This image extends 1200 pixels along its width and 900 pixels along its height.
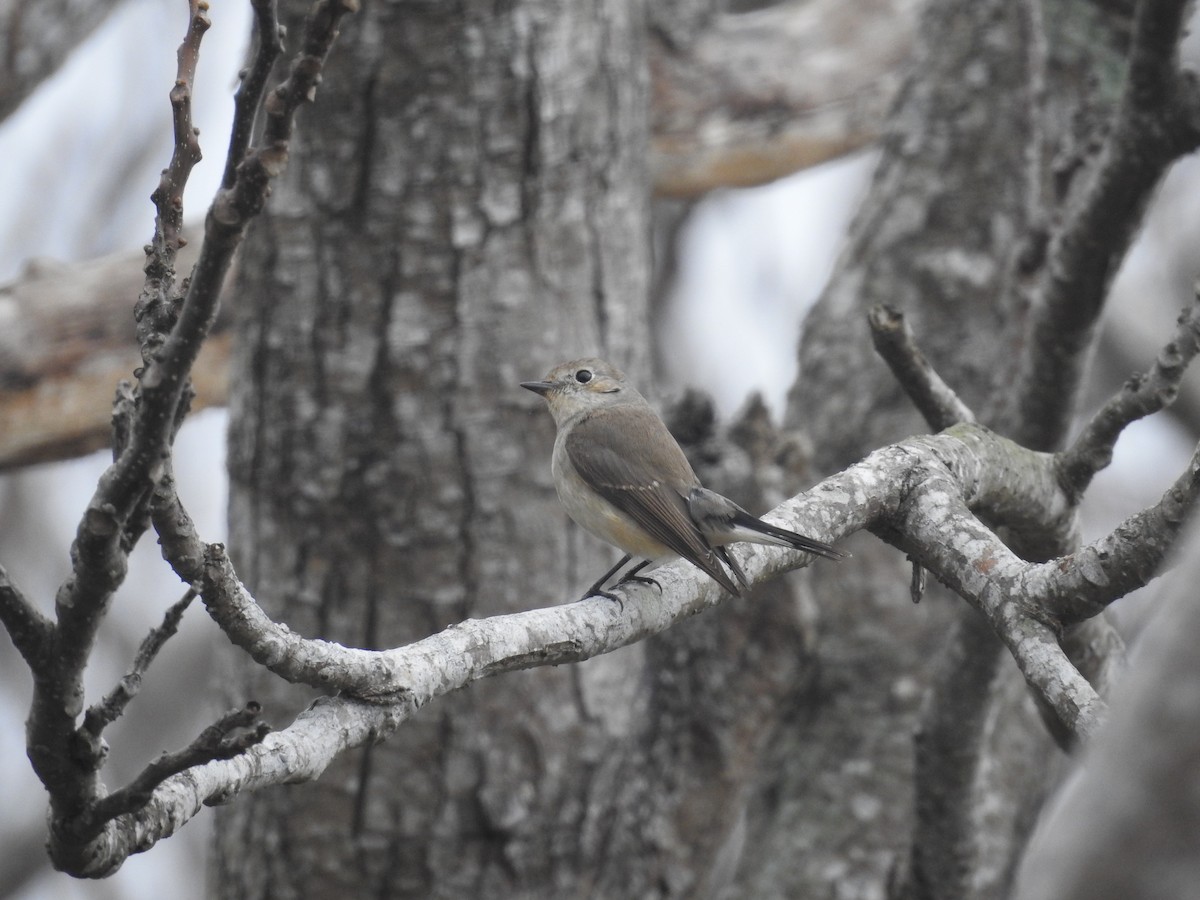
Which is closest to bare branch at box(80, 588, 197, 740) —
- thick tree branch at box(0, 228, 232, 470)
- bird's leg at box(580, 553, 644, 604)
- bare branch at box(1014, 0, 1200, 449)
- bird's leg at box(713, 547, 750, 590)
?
bird's leg at box(580, 553, 644, 604)

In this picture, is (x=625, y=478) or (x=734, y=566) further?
(x=625, y=478)

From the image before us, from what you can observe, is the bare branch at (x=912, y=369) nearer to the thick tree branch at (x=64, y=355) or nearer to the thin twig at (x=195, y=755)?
the thin twig at (x=195, y=755)

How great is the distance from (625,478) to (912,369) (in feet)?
3.21

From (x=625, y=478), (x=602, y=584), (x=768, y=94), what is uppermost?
(x=768, y=94)

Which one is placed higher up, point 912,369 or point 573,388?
point 573,388

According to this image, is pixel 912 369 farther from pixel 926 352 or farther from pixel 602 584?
pixel 926 352

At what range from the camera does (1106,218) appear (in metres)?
3.17

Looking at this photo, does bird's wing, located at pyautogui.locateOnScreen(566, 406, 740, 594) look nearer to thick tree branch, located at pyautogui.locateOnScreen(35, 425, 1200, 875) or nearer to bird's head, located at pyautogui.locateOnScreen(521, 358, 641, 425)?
bird's head, located at pyautogui.locateOnScreen(521, 358, 641, 425)

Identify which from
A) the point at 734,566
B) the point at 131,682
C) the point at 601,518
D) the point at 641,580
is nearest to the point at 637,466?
the point at 601,518

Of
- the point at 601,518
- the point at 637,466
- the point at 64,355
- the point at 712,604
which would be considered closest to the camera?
the point at 712,604

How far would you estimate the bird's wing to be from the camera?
10.9 feet

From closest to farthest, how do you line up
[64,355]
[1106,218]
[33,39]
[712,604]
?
[712,604] → [1106,218] → [64,355] → [33,39]

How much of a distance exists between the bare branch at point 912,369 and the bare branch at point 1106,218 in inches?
21.1

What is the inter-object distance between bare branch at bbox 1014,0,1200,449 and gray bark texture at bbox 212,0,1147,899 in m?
0.55
